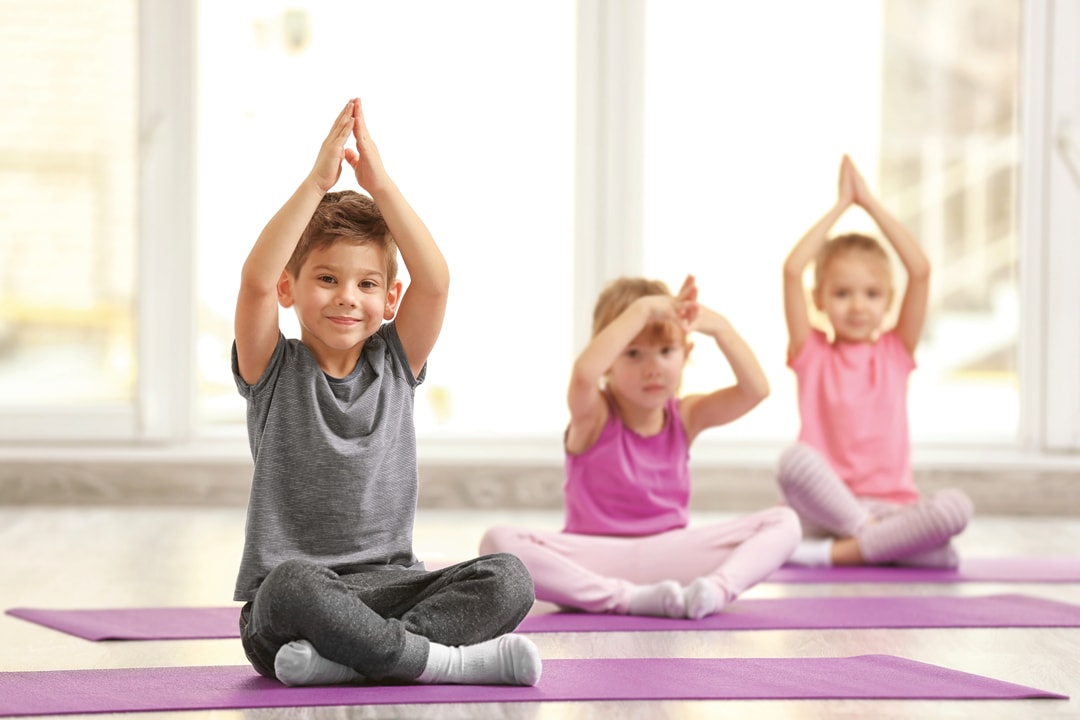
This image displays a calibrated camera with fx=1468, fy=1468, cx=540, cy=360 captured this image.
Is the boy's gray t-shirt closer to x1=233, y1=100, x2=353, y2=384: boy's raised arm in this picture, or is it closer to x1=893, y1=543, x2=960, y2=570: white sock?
x1=233, y1=100, x2=353, y2=384: boy's raised arm

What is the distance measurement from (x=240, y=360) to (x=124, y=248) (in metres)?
2.23

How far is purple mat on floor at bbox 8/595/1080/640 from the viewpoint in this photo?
2070mm

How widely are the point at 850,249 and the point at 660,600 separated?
3.47ft

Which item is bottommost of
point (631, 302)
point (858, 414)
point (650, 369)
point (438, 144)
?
point (858, 414)

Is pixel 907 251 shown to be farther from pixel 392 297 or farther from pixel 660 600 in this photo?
pixel 392 297

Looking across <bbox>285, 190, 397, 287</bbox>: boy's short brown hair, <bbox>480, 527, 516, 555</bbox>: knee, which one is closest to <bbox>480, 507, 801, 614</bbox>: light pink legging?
<bbox>480, 527, 516, 555</bbox>: knee

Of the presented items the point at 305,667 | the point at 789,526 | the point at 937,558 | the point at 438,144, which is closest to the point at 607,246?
the point at 438,144

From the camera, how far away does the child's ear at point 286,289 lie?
1808 mm

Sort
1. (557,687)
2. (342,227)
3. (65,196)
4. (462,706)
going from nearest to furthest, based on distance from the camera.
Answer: (462,706) → (557,687) → (342,227) → (65,196)

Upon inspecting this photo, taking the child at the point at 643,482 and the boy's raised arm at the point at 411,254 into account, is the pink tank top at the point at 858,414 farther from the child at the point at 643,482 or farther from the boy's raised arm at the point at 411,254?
the boy's raised arm at the point at 411,254

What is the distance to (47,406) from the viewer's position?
384 centimetres

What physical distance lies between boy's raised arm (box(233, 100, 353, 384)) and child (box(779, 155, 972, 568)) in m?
1.35

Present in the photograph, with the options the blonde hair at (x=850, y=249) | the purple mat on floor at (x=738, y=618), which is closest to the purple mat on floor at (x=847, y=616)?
the purple mat on floor at (x=738, y=618)

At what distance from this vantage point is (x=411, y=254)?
1758 mm
